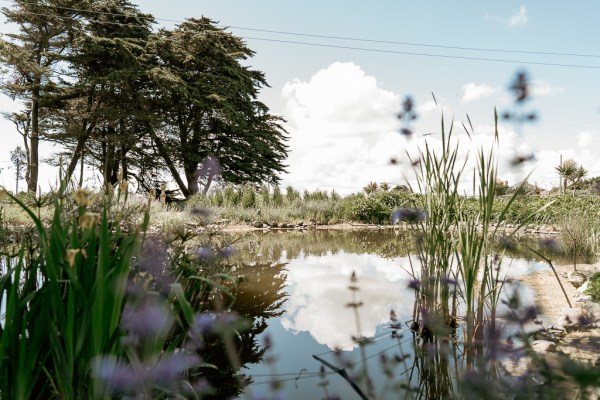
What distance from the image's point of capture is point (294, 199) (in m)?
14.8

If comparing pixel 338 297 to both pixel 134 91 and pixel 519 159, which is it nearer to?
pixel 519 159

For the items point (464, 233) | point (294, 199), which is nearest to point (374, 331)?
point (464, 233)

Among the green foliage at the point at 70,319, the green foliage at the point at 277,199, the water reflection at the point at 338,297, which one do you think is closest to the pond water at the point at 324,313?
the water reflection at the point at 338,297

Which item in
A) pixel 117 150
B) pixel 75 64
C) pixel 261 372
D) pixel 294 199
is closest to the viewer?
pixel 261 372

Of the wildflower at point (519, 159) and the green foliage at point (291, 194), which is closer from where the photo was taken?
the wildflower at point (519, 159)

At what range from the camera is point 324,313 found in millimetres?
3037

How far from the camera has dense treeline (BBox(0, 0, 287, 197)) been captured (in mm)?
16797

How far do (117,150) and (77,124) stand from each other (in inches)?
80.2

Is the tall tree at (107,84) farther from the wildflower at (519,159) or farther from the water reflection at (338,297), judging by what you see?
the wildflower at (519,159)

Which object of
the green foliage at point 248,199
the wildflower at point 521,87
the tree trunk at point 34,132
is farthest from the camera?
the tree trunk at point 34,132

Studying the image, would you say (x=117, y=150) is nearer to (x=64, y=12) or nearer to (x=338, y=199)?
(x=64, y=12)

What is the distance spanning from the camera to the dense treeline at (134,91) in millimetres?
16797

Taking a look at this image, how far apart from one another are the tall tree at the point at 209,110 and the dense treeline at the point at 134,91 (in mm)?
50

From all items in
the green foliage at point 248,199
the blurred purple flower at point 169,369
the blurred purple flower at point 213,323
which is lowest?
the blurred purple flower at point 169,369
